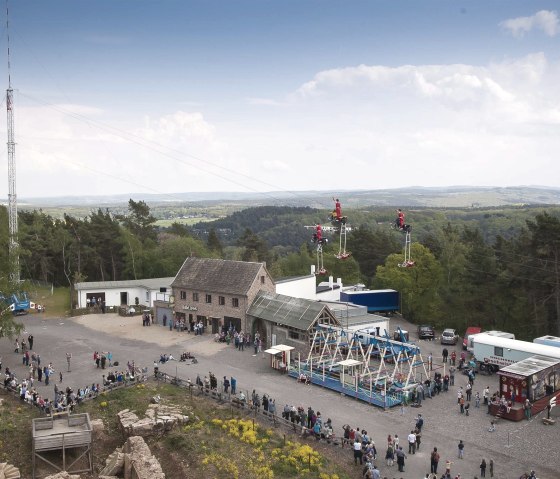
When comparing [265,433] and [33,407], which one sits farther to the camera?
[33,407]

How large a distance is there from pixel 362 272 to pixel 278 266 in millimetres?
11983

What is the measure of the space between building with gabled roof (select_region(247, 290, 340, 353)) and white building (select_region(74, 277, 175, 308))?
1791 centimetres

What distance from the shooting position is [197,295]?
50625 millimetres

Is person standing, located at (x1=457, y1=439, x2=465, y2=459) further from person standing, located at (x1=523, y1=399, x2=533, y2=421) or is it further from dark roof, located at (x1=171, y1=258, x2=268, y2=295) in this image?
dark roof, located at (x1=171, y1=258, x2=268, y2=295)

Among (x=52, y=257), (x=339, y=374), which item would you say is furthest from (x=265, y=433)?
(x=52, y=257)

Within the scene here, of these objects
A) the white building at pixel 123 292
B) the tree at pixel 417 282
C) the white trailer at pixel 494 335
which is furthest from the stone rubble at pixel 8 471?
the tree at pixel 417 282

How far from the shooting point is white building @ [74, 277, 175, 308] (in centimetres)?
6114

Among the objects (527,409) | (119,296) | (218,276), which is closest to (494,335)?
(527,409)

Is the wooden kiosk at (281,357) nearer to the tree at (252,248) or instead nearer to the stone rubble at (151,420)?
the stone rubble at (151,420)

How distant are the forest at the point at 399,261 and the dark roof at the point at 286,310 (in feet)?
26.4

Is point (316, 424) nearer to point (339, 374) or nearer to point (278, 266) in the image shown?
point (339, 374)

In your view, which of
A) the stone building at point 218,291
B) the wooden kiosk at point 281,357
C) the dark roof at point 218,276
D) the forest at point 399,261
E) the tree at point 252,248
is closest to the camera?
the wooden kiosk at point 281,357

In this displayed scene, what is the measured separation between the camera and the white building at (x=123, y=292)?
61.1m

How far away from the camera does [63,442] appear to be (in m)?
25.7
